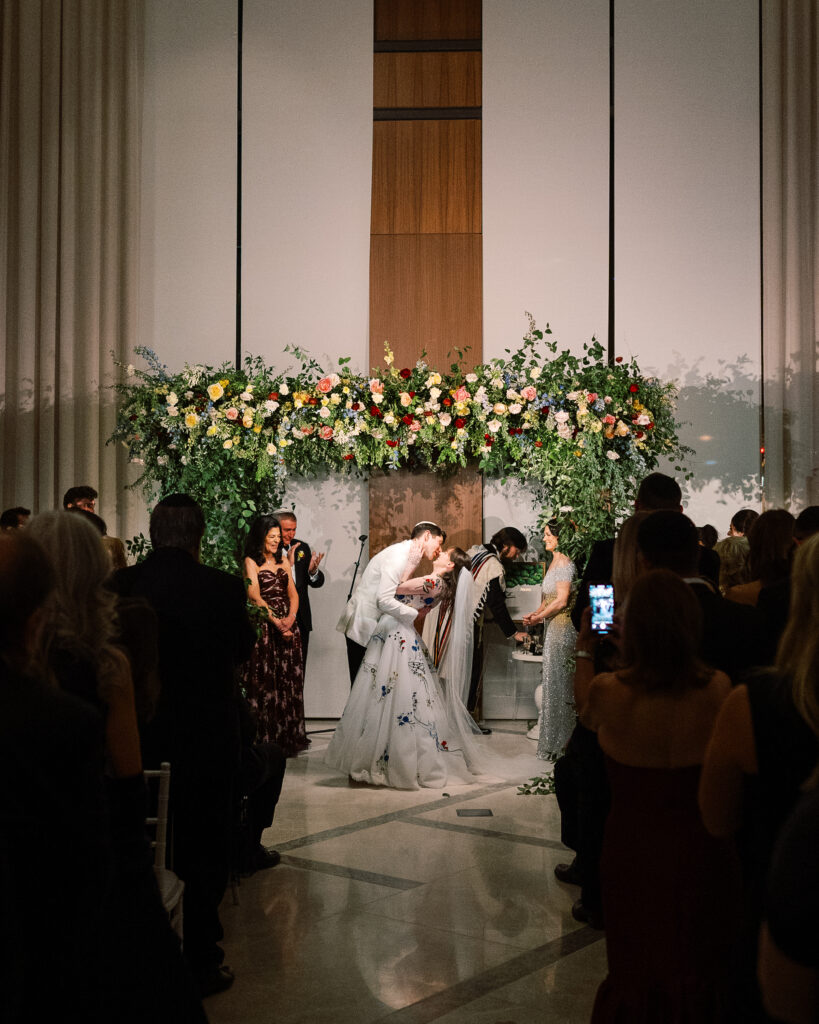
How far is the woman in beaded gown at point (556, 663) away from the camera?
23.4ft

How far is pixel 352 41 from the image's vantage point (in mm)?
9461

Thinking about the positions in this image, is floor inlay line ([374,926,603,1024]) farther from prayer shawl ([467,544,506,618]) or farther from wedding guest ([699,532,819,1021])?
prayer shawl ([467,544,506,618])

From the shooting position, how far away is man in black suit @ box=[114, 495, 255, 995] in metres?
3.47

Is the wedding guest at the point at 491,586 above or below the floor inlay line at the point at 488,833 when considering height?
above

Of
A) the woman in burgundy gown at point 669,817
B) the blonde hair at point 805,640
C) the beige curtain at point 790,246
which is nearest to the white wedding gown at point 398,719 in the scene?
the beige curtain at point 790,246

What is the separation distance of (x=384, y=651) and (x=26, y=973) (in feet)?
16.2

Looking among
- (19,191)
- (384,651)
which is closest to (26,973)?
(384,651)

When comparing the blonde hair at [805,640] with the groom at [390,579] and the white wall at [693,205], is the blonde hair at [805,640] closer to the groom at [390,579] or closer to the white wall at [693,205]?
the groom at [390,579]

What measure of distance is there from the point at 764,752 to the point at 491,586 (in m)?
A: 6.26

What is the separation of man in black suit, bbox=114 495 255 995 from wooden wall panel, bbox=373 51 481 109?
6.85 metres

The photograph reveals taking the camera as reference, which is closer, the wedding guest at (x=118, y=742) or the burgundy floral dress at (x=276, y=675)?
the wedding guest at (x=118, y=742)

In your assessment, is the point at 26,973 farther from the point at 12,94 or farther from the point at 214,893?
the point at 12,94

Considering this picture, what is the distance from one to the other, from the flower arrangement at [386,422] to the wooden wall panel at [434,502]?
1.81 feet

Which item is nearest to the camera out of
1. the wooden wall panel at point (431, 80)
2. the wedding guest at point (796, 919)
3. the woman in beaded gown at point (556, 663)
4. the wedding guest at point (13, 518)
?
the wedding guest at point (796, 919)
